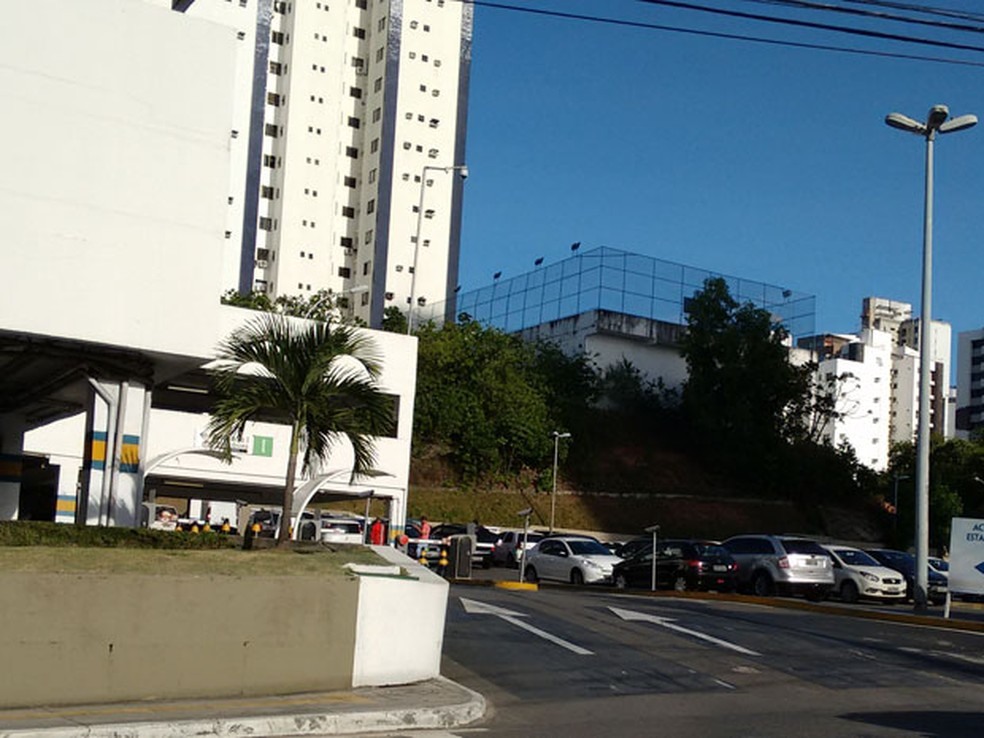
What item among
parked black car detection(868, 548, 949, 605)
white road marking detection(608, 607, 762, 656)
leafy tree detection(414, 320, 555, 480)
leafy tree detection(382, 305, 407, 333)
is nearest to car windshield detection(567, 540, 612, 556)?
parked black car detection(868, 548, 949, 605)

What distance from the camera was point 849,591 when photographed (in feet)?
112

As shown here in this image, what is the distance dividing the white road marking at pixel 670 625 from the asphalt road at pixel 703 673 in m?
0.03

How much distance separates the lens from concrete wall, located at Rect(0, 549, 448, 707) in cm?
1095

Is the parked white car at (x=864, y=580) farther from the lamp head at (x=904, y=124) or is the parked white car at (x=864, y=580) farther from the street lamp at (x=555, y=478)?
the street lamp at (x=555, y=478)

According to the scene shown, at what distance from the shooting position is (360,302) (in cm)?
8538

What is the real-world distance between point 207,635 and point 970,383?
160742mm

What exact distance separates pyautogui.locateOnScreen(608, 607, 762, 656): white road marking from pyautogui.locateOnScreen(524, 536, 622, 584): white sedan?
1439 centimetres

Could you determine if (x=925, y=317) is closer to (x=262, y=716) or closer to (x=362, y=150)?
(x=262, y=716)

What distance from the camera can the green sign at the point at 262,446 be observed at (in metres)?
42.3

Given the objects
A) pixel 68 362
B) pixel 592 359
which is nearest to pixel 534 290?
pixel 592 359

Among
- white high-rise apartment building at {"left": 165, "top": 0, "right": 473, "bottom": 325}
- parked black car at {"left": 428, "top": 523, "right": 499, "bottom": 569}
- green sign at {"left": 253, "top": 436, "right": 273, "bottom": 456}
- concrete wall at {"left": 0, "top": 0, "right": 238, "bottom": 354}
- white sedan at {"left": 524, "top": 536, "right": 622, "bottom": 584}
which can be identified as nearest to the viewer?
concrete wall at {"left": 0, "top": 0, "right": 238, "bottom": 354}

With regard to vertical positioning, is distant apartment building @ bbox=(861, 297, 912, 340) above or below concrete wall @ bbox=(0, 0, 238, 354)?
above

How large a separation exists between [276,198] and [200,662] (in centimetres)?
7647

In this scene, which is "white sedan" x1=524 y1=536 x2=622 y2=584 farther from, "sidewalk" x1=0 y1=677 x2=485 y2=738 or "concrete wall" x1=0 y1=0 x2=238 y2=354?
"sidewalk" x1=0 y1=677 x2=485 y2=738
